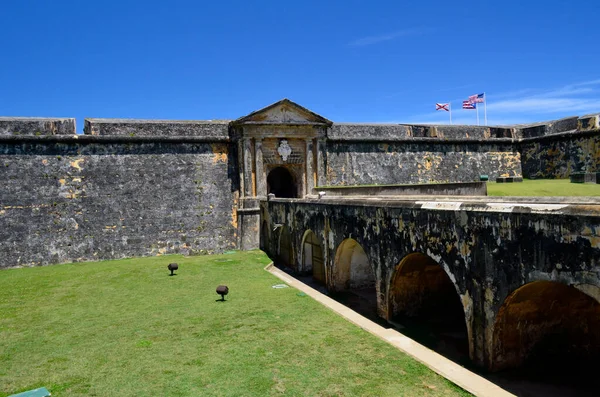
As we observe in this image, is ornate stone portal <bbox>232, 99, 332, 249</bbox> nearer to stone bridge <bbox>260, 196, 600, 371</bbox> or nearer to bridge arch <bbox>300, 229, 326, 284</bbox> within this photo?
bridge arch <bbox>300, 229, 326, 284</bbox>

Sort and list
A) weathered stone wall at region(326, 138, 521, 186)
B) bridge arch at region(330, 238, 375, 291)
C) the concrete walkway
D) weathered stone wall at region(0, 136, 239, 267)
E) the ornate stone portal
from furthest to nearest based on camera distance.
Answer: weathered stone wall at region(326, 138, 521, 186) < the ornate stone portal < weathered stone wall at region(0, 136, 239, 267) < bridge arch at region(330, 238, 375, 291) < the concrete walkway

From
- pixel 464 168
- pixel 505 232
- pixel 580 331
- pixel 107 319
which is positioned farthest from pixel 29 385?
pixel 464 168

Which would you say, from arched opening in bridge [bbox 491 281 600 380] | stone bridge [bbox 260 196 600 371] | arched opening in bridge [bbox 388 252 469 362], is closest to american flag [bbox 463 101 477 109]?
stone bridge [bbox 260 196 600 371]

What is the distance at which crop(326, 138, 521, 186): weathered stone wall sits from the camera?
20.1 metres

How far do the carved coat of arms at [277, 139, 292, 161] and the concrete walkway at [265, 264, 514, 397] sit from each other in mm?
8927

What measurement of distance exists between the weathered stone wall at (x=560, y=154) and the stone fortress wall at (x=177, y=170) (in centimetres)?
5

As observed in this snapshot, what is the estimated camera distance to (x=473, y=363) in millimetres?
6684

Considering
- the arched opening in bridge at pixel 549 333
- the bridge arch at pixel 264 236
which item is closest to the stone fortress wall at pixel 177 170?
the bridge arch at pixel 264 236

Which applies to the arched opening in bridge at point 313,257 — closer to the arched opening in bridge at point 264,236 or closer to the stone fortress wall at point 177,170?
the arched opening in bridge at point 264,236

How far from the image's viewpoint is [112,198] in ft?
56.0

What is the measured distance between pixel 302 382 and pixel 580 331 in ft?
14.6

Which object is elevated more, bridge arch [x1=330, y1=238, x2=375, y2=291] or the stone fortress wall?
the stone fortress wall

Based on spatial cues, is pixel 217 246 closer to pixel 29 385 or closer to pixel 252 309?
pixel 252 309

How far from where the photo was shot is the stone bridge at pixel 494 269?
528 centimetres
